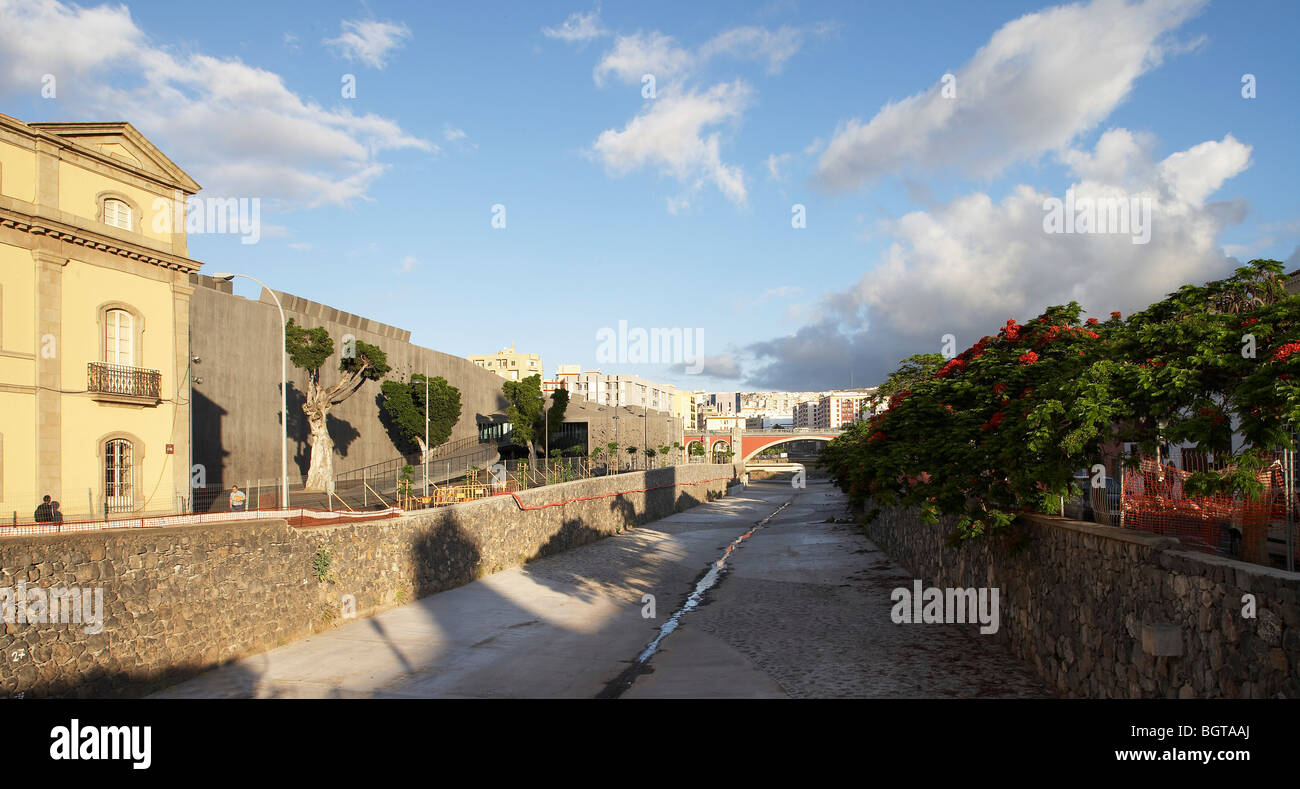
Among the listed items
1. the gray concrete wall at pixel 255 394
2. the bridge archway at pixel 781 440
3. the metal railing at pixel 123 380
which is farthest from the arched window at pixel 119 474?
the bridge archway at pixel 781 440

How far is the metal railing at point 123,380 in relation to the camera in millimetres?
21594

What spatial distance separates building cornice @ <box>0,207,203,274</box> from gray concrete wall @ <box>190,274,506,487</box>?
10454 mm

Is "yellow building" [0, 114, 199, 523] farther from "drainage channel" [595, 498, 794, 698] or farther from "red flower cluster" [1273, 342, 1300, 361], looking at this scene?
"red flower cluster" [1273, 342, 1300, 361]

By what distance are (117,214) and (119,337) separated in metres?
3.60

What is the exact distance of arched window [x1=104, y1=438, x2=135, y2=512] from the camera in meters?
22.1

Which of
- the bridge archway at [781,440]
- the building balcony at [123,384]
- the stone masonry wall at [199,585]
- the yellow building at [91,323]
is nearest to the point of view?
the stone masonry wall at [199,585]

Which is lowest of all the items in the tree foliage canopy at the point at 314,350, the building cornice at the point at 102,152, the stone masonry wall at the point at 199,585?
the stone masonry wall at the point at 199,585

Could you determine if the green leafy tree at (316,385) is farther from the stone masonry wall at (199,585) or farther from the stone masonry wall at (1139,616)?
the stone masonry wall at (1139,616)

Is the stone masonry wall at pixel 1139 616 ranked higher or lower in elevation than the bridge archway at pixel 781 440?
higher

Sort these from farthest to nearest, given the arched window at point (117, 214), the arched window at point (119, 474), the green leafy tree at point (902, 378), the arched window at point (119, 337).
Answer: the green leafy tree at point (902, 378)
the arched window at point (117, 214)
the arched window at point (119, 337)
the arched window at point (119, 474)

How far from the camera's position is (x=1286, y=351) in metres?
7.33

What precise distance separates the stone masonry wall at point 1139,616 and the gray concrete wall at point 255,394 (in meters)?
32.0
